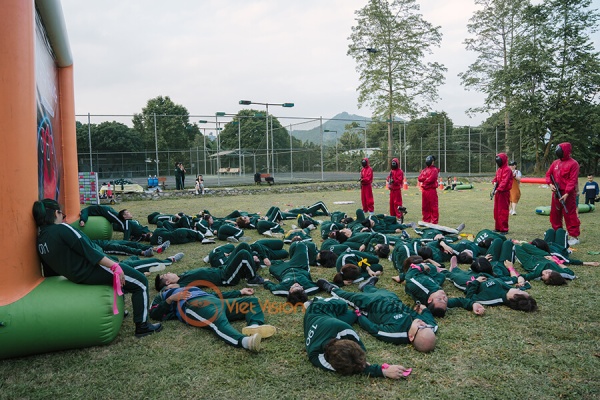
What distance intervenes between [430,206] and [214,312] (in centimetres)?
797

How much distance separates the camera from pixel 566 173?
8.31m

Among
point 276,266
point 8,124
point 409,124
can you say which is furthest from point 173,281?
point 409,124

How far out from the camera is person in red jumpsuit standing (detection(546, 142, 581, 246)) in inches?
322

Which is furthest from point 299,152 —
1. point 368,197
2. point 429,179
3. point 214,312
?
point 214,312

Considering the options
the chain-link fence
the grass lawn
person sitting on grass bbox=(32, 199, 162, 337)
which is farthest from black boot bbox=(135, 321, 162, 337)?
the chain-link fence

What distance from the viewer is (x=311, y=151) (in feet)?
86.8

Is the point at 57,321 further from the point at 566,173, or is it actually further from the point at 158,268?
the point at 566,173

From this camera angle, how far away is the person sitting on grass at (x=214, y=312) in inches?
154

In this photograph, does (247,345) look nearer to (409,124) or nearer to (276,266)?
(276,266)

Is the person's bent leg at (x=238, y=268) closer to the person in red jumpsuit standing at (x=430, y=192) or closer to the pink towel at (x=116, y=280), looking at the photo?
the pink towel at (x=116, y=280)

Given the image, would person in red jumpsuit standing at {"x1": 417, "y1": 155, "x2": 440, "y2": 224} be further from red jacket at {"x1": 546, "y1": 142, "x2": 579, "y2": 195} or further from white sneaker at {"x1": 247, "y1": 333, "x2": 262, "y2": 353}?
white sneaker at {"x1": 247, "y1": 333, "x2": 262, "y2": 353}

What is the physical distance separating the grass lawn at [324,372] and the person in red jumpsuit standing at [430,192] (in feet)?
19.5

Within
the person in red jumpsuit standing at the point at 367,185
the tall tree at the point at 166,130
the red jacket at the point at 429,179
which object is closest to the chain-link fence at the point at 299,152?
the tall tree at the point at 166,130

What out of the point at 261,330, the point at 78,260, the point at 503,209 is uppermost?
the point at 78,260
